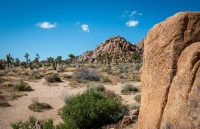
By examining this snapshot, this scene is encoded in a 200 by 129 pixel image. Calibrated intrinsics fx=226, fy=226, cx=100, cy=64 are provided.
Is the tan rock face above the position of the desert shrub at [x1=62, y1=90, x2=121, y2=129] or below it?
above

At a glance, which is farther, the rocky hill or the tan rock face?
the rocky hill

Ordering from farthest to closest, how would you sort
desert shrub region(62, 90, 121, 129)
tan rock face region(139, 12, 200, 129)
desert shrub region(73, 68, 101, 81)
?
desert shrub region(73, 68, 101, 81) → desert shrub region(62, 90, 121, 129) → tan rock face region(139, 12, 200, 129)

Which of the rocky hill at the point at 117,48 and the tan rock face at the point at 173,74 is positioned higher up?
the rocky hill at the point at 117,48

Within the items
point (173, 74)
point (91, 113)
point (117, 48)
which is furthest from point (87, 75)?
point (117, 48)

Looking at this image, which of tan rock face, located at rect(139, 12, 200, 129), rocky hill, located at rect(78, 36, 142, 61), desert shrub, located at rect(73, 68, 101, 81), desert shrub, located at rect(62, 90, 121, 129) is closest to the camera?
tan rock face, located at rect(139, 12, 200, 129)

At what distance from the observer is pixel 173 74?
4.36 meters

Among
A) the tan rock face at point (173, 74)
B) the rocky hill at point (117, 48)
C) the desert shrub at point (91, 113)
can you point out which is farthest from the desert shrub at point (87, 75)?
the rocky hill at point (117, 48)

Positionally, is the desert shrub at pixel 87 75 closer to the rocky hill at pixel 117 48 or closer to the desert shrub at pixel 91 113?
the desert shrub at pixel 91 113

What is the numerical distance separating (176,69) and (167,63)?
0.73 ft

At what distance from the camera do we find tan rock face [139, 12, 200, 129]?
12.8ft

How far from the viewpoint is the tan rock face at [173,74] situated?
12.8 feet

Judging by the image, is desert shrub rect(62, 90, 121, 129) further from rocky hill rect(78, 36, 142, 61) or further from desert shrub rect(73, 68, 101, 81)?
rocky hill rect(78, 36, 142, 61)

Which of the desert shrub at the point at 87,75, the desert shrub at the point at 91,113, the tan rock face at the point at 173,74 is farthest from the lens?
A: the desert shrub at the point at 87,75

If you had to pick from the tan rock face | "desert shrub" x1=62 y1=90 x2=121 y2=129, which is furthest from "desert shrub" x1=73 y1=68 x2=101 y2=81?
the tan rock face
